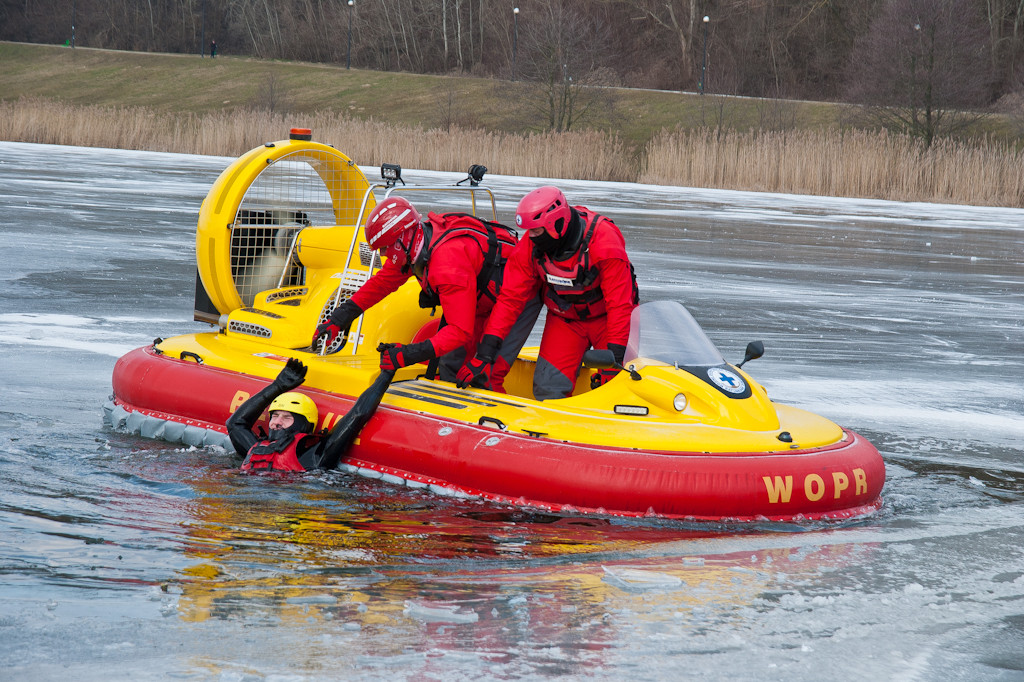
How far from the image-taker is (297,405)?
5.01 meters

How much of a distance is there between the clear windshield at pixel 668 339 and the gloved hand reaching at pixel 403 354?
2.82ft

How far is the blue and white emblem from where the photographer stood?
4.67 m

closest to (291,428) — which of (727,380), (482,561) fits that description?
(482,561)

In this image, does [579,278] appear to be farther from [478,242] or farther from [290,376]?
[290,376]

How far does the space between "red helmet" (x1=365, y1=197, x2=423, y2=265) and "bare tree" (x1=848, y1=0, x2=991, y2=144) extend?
2314 cm

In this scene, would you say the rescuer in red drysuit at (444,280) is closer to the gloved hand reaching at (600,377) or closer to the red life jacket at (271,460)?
the gloved hand reaching at (600,377)

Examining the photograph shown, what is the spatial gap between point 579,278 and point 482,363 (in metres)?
0.57

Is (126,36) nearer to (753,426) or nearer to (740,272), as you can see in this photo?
(740,272)

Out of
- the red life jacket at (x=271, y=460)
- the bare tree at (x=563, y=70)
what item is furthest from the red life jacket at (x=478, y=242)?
the bare tree at (x=563, y=70)

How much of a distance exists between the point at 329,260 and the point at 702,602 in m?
3.31

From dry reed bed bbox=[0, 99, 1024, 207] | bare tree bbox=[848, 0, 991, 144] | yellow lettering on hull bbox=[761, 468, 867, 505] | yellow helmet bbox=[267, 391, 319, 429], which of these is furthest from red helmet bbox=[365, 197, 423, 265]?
bare tree bbox=[848, 0, 991, 144]

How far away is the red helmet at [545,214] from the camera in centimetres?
483

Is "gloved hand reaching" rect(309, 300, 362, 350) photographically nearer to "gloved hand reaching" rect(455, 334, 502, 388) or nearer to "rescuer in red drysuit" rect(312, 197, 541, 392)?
"rescuer in red drysuit" rect(312, 197, 541, 392)

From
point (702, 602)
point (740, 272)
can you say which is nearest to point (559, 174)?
point (740, 272)
